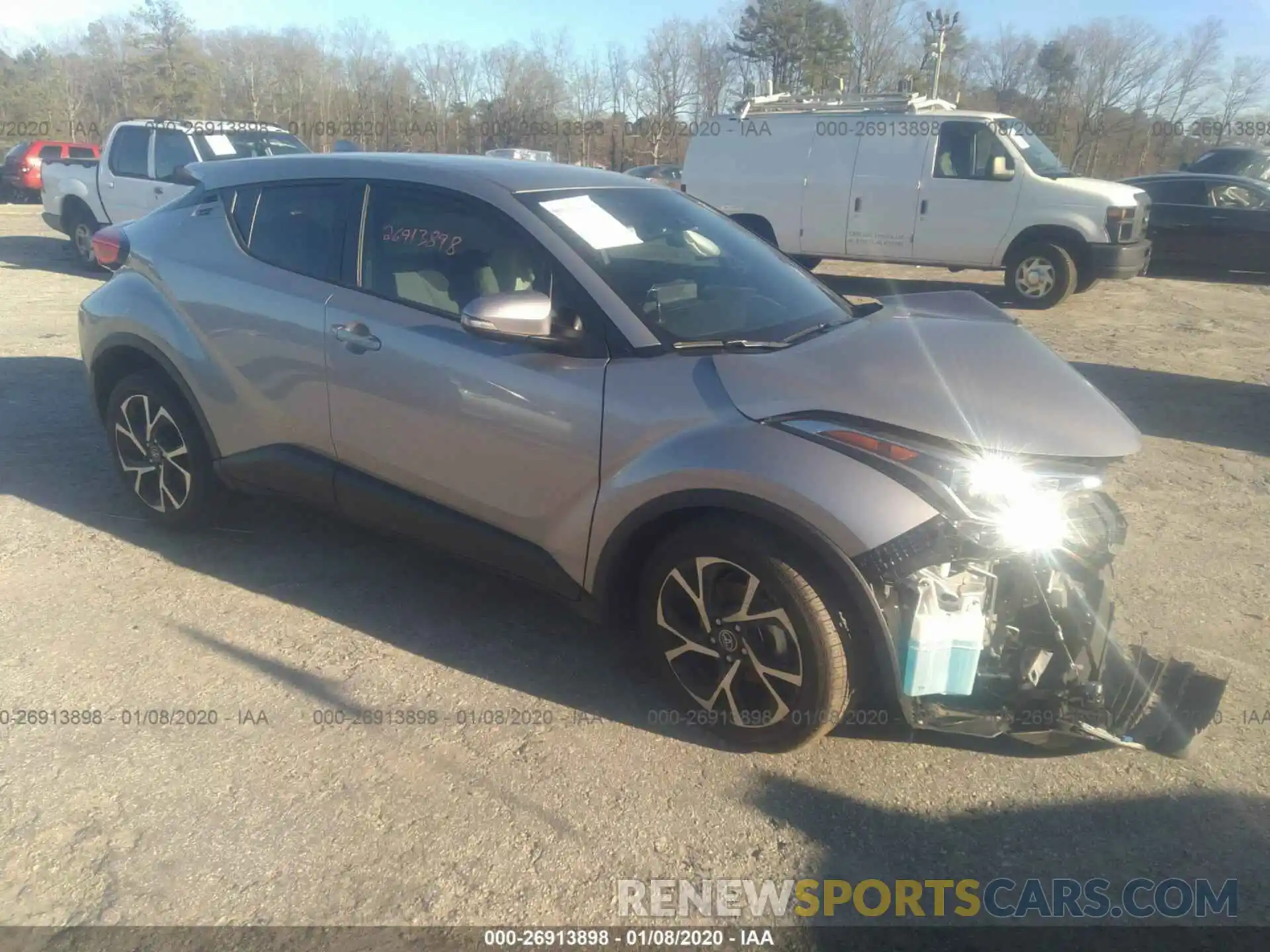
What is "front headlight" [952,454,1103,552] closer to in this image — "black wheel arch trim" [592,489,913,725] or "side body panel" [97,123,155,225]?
"black wheel arch trim" [592,489,913,725]

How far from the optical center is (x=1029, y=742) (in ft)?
10.00

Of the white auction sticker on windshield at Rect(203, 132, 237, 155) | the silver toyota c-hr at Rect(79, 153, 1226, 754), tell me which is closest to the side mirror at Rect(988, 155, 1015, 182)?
the silver toyota c-hr at Rect(79, 153, 1226, 754)

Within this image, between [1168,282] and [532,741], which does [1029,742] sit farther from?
[1168,282]

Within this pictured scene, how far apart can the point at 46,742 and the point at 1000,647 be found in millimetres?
3070

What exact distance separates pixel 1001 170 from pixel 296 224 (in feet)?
32.3

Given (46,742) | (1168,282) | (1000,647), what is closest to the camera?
(1000,647)

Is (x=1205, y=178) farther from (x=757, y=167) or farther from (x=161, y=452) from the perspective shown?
(x=161, y=452)

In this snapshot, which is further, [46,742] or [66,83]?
[66,83]

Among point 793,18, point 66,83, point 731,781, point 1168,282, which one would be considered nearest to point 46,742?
point 731,781

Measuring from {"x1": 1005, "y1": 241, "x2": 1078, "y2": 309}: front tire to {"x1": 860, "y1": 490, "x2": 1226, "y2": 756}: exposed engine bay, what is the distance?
926 centimetres

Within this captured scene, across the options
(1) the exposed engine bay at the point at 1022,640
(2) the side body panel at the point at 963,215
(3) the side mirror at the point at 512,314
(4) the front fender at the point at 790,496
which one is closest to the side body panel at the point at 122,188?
(2) the side body panel at the point at 963,215

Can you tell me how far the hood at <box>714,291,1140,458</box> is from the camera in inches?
109

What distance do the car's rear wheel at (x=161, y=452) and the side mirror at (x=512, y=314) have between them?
1890 mm

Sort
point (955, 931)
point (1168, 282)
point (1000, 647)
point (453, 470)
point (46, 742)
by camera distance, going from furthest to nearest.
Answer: point (1168, 282), point (453, 470), point (46, 742), point (1000, 647), point (955, 931)
